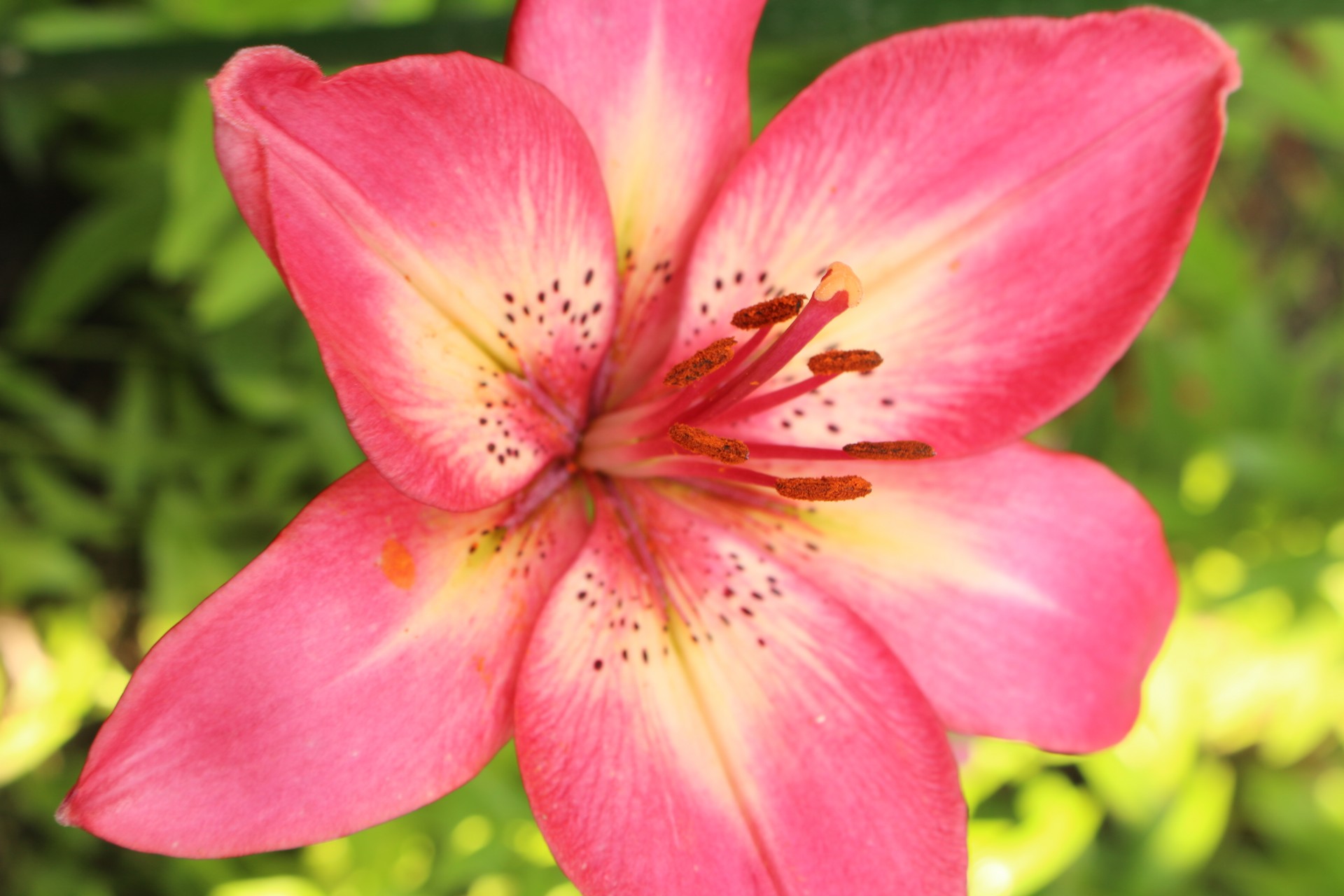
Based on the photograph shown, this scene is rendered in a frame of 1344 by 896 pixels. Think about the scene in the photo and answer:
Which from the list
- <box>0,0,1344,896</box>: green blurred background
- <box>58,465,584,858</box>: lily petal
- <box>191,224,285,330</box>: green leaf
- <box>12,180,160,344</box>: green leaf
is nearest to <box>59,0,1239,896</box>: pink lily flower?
<box>58,465,584,858</box>: lily petal

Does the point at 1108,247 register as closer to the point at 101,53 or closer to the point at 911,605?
the point at 911,605

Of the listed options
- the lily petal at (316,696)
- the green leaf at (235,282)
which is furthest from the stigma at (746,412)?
the green leaf at (235,282)

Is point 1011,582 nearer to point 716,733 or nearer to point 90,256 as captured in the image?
point 716,733

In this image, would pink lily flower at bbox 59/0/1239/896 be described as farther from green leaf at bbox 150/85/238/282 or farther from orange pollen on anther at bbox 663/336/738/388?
green leaf at bbox 150/85/238/282

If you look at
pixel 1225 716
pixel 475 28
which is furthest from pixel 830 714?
pixel 1225 716

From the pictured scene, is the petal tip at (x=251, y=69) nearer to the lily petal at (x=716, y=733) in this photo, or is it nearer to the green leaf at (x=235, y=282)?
the lily petal at (x=716, y=733)

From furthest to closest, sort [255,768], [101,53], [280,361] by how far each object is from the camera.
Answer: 1. [280,361]
2. [101,53]
3. [255,768]
